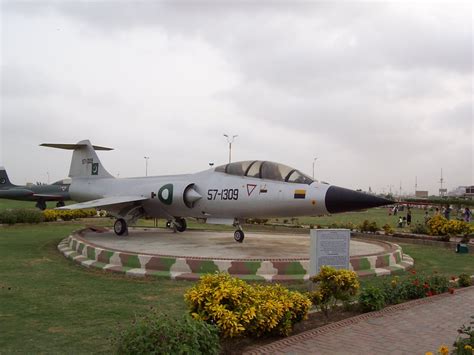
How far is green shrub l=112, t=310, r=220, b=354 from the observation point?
13.4 feet

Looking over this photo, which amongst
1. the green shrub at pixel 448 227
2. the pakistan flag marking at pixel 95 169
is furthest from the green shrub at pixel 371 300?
the pakistan flag marking at pixel 95 169

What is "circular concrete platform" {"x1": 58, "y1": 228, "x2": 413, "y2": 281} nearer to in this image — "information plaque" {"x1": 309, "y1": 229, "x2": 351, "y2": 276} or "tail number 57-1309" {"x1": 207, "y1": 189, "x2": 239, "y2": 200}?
"tail number 57-1309" {"x1": 207, "y1": 189, "x2": 239, "y2": 200}

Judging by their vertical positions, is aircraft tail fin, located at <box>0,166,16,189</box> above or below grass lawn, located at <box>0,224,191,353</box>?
above

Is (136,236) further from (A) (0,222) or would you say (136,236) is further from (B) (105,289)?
(A) (0,222)

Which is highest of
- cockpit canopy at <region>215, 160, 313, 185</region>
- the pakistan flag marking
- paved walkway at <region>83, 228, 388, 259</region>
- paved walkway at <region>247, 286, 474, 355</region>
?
the pakistan flag marking

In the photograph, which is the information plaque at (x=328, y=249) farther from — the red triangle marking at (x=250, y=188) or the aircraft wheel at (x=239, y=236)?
the aircraft wheel at (x=239, y=236)

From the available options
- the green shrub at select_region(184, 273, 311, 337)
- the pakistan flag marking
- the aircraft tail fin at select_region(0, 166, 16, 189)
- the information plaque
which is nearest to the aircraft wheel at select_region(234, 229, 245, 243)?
the information plaque

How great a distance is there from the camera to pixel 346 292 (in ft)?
22.3

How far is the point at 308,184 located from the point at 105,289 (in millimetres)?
6182

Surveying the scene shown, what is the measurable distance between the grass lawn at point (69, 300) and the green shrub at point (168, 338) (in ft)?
4.20

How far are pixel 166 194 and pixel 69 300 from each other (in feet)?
25.6

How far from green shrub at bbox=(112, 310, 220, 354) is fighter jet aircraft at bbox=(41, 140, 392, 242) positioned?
7680mm

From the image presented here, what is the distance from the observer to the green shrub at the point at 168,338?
13.4 feet

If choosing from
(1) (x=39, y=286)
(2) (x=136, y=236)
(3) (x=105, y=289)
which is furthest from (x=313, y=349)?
(2) (x=136, y=236)
